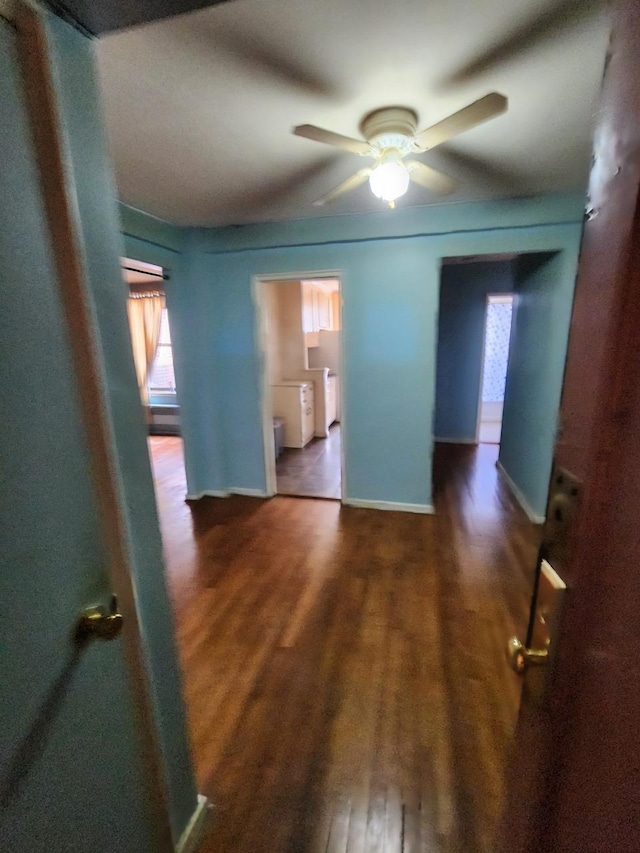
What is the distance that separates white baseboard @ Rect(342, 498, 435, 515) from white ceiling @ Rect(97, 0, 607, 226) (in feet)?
7.87

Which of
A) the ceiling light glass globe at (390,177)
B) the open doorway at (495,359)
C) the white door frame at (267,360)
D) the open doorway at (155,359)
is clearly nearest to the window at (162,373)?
the open doorway at (155,359)

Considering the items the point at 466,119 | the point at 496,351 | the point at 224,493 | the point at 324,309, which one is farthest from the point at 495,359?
the point at 466,119

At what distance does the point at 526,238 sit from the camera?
2.71 m

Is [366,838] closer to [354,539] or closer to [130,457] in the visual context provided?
[130,457]

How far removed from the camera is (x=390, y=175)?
1.63 m

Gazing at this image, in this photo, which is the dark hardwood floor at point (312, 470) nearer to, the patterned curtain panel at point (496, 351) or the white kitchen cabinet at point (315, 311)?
the white kitchen cabinet at point (315, 311)

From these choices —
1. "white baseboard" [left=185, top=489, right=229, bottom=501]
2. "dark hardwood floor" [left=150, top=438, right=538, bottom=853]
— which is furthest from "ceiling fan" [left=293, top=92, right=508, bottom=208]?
"white baseboard" [left=185, top=489, right=229, bottom=501]

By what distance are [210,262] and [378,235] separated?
1450 millimetres

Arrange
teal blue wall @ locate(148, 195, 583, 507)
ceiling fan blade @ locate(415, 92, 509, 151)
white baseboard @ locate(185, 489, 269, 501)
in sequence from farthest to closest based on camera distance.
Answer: white baseboard @ locate(185, 489, 269, 501) → teal blue wall @ locate(148, 195, 583, 507) → ceiling fan blade @ locate(415, 92, 509, 151)

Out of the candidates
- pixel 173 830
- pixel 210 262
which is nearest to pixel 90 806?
pixel 173 830

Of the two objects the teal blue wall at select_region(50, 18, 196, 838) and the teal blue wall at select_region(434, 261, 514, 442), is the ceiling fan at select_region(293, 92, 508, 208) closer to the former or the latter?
the teal blue wall at select_region(50, 18, 196, 838)

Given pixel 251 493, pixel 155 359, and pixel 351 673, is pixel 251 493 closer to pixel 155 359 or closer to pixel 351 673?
pixel 351 673

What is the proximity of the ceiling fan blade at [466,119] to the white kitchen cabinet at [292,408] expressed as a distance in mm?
3565

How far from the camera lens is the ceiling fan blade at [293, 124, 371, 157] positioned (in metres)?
1.43
